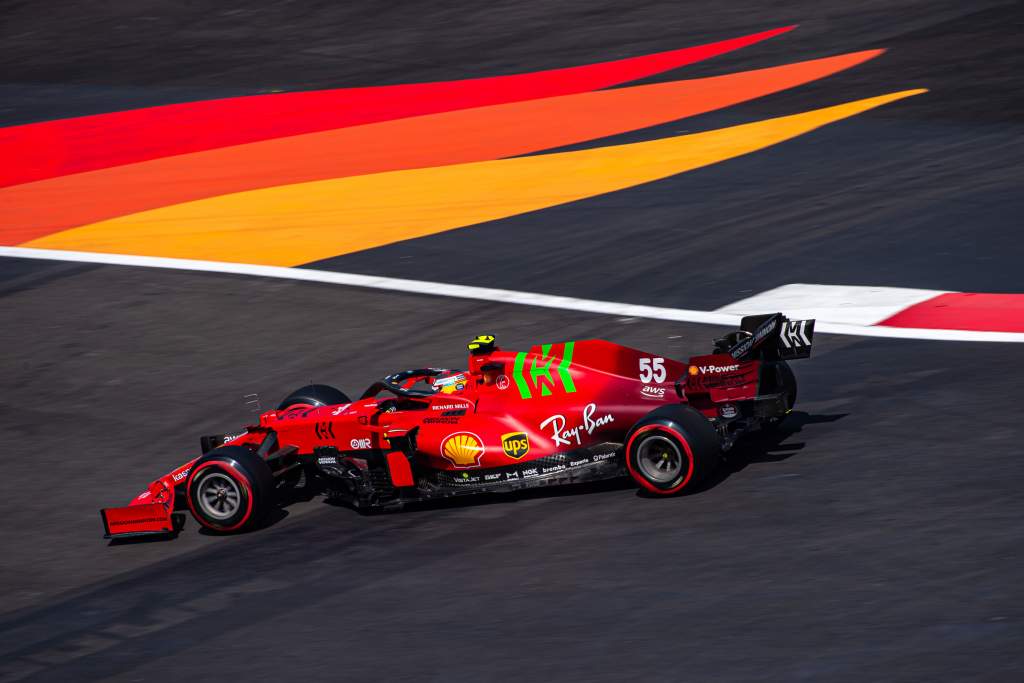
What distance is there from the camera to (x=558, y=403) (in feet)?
42.9

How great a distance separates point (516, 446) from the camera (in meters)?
13.0

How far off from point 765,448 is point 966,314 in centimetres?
479

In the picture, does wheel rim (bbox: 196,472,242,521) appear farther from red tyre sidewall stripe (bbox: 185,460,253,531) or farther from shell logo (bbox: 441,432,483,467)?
shell logo (bbox: 441,432,483,467)

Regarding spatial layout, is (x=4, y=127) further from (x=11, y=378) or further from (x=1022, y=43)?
(x=1022, y=43)

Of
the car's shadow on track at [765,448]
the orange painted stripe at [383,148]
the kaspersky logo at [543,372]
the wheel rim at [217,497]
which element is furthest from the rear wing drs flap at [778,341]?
the orange painted stripe at [383,148]

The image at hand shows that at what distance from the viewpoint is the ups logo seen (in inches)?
513

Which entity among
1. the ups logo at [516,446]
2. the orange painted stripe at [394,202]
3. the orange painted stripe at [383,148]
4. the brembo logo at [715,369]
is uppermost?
the orange painted stripe at [383,148]

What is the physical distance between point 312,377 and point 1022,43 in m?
18.3

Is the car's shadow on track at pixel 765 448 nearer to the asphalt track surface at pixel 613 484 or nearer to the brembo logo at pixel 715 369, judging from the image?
the asphalt track surface at pixel 613 484

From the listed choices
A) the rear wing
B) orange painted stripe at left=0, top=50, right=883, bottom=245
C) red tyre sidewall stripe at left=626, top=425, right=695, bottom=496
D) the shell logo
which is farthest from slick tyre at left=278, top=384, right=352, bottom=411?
orange painted stripe at left=0, top=50, right=883, bottom=245

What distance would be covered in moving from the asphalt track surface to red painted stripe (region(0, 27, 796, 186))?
2.39 metres

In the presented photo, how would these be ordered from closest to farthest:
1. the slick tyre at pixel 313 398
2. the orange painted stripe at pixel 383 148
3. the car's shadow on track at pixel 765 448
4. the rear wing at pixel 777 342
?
the car's shadow on track at pixel 765 448, the rear wing at pixel 777 342, the slick tyre at pixel 313 398, the orange painted stripe at pixel 383 148

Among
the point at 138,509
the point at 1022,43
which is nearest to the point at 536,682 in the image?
the point at 138,509

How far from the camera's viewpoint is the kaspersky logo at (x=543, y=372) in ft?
43.1
